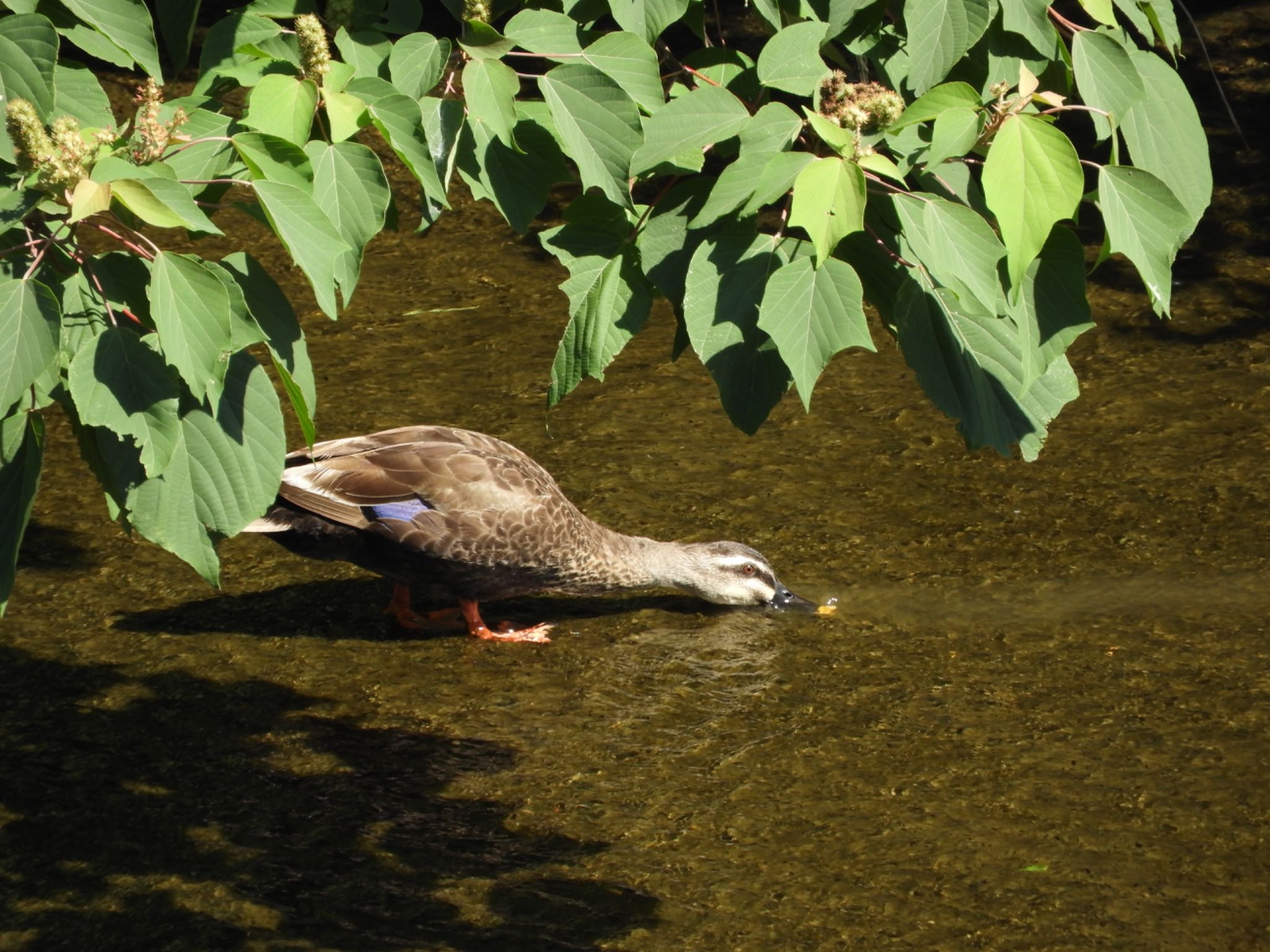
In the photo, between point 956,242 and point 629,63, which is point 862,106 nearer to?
point 956,242

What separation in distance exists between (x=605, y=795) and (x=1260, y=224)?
6638 millimetres

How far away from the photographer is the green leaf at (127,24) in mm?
2322

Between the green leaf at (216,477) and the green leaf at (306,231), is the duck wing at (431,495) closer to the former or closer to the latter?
the green leaf at (216,477)

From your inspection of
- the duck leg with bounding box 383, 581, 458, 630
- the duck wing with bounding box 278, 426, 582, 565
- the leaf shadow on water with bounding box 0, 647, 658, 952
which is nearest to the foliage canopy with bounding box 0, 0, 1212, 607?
the leaf shadow on water with bounding box 0, 647, 658, 952

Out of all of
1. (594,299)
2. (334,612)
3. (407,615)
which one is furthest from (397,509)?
(594,299)

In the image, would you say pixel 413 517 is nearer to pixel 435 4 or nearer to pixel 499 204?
pixel 499 204

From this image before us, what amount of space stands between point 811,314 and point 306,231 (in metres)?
0.81

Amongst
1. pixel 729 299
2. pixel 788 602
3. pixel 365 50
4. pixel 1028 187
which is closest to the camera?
pixel 1028 187

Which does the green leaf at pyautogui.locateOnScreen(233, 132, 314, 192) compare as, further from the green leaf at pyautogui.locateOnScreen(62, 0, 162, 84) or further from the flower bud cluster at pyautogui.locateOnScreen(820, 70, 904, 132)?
the flower bud cluster at pyautogui.locateOnScreen(820, 70, 904, 132)

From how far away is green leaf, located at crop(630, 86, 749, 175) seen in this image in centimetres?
233

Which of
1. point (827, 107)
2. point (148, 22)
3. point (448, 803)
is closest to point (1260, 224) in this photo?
point (448, 803)

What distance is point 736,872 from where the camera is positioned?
4.13 meters

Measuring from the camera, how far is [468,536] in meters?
5.49

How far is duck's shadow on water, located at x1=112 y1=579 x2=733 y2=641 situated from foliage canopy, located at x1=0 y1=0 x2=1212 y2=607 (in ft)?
10.0
